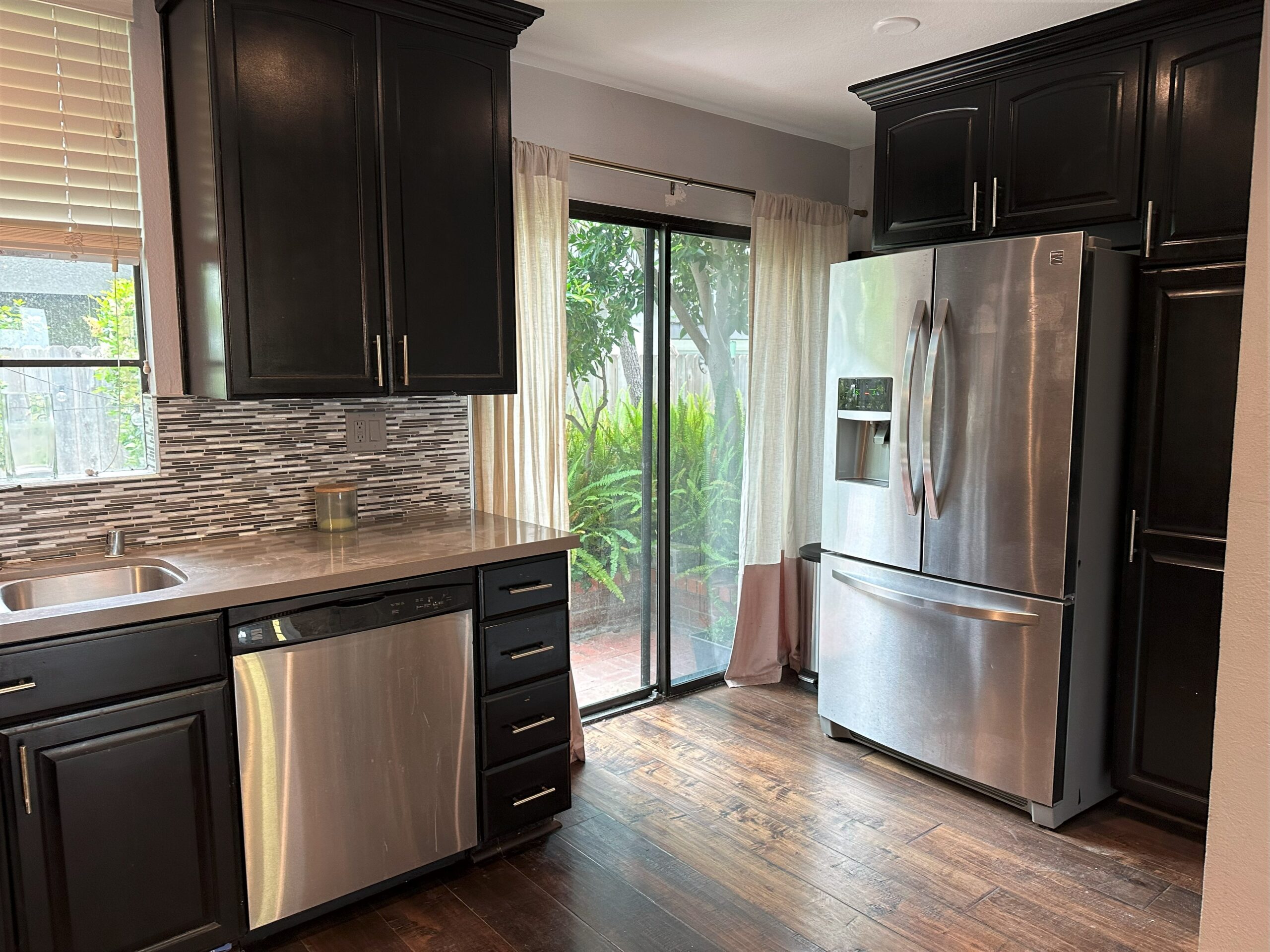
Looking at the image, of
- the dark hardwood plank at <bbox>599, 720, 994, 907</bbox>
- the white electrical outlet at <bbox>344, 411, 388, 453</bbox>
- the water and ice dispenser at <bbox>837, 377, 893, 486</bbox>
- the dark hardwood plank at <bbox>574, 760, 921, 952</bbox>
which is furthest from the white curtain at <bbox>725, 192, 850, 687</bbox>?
the white electrical outlet at <bbox>344, 411, 388, 453</bbox>

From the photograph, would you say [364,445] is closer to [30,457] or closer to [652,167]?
[30,457]

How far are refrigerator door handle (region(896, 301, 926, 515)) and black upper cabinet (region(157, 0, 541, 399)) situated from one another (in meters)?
1.34

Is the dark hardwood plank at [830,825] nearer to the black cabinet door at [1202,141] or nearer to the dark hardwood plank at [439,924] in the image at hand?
the dark hardwood plank at [439,924]

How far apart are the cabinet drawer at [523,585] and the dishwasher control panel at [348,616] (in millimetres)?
63

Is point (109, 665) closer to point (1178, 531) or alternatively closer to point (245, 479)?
point (245, 479)

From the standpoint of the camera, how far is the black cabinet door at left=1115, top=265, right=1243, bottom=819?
250 centimetres

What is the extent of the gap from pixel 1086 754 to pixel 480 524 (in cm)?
207

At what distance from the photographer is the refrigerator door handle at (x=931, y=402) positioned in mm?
2793

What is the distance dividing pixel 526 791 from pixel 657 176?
2.30 m

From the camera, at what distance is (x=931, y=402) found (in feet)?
9.24

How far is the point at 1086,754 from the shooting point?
276cm

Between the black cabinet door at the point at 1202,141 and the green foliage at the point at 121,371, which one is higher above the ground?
the black cabinet door at the point at 1202,141

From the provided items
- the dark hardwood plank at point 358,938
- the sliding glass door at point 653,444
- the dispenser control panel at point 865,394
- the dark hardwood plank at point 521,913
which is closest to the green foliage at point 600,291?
the sliding glass door at point 653,444

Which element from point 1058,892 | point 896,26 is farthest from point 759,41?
point 1058,892
